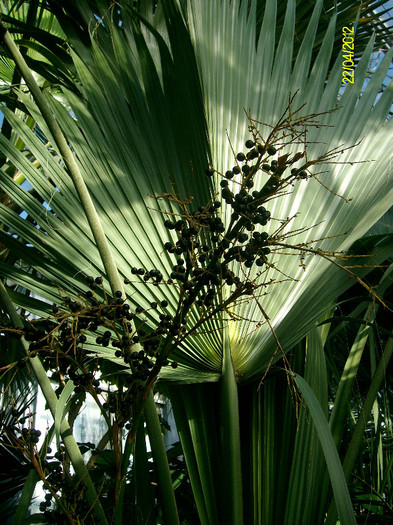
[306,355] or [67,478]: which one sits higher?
[306,355]

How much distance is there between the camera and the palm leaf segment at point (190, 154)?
4.15 ft

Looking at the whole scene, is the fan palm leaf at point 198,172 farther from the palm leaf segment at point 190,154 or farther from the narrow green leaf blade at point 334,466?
the narrow green leaf blade at point 334,466

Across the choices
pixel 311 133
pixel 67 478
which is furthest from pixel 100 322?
pixel 311 133

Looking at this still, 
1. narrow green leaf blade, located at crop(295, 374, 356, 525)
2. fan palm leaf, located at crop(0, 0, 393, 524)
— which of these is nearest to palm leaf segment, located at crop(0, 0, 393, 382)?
fan palm leaf, located at crop(0, 0, 393, 524)

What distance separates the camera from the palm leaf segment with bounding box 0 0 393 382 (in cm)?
126

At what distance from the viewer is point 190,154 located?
143 cm

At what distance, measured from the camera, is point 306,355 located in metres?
1.46

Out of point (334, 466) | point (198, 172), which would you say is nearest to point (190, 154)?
point (198, 172)

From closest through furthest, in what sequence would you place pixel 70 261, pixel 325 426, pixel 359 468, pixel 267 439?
1. pixel 325 426
2. pixel 70 261
3. pixel 267 439
4. pixel 359 468

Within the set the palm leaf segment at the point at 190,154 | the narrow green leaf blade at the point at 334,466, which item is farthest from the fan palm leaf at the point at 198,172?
the narrow green leaf blade at the point at 334,466

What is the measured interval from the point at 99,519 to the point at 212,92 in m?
1.01

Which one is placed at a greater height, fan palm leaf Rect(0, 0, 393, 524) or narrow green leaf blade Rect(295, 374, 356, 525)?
fan palm leaf Rect(0, 0, 393, 524)

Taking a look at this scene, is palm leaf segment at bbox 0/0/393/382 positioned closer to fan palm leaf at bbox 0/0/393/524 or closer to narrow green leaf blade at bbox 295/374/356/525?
fan palm leaf at bbox 0/0/393/524

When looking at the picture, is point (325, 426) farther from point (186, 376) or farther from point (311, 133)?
point (311, 133)
